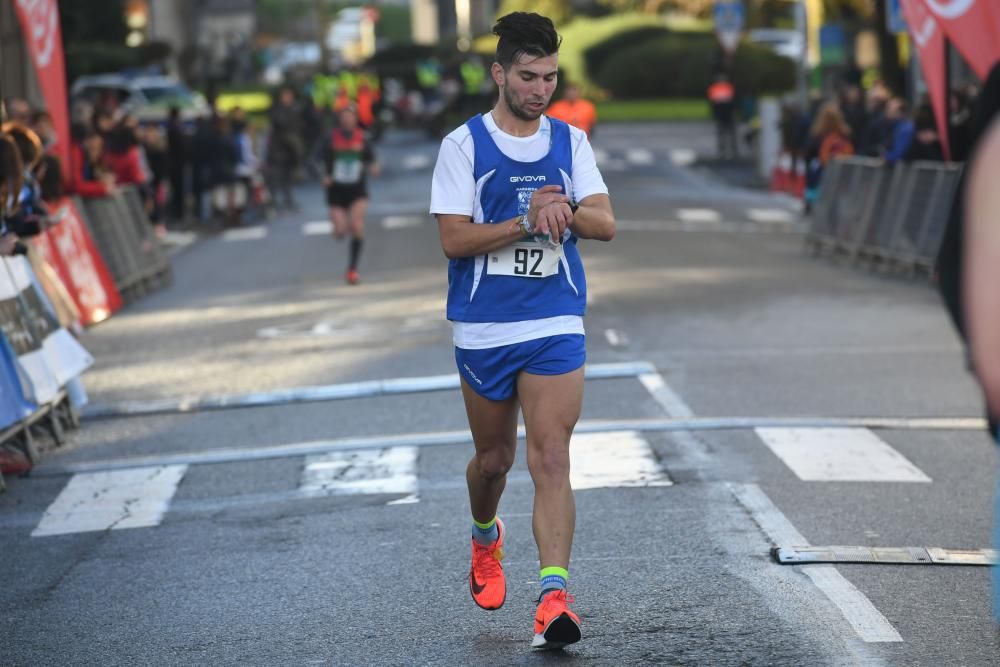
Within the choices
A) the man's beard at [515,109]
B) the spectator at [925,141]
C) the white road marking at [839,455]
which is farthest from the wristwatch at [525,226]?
the spectator at [925,141]

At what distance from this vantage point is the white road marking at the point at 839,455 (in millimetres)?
9188

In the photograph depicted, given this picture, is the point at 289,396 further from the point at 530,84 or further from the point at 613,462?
the point at 530,84

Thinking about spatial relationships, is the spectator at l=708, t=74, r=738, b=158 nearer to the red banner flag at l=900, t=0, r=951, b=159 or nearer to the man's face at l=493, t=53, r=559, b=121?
the red banner flag at l=900, t=0, r=951, b=159

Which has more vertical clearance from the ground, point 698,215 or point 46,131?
point 46,131

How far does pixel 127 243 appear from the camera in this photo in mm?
20562

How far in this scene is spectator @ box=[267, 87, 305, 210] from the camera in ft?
111

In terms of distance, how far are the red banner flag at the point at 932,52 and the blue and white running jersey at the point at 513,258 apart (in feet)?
27.6

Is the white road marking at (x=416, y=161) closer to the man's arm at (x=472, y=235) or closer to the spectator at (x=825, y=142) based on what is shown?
the spectator at (x=825, y=142)

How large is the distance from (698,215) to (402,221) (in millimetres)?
4505

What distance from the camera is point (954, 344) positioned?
14.4 m

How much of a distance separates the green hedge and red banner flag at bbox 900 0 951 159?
4683 centimetres

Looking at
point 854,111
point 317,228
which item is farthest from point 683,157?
point 317,228

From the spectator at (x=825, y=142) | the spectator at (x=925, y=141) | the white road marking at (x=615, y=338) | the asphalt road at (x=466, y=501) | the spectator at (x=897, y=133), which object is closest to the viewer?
the asphalt road at (x=466, y=501)

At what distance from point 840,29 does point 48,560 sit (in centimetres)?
3940
